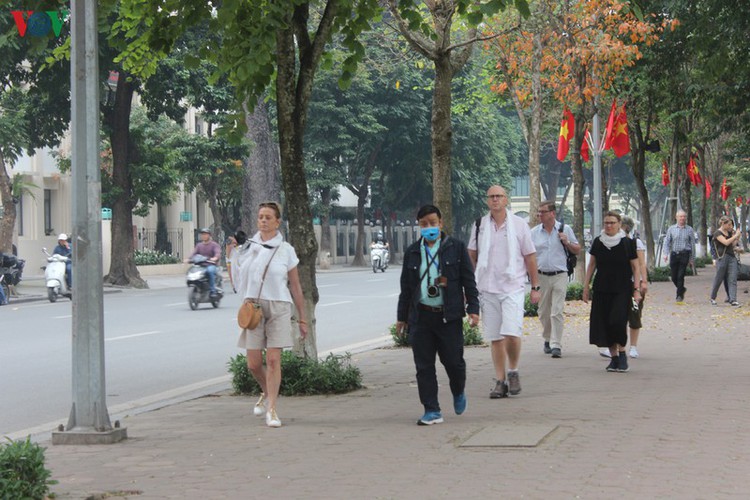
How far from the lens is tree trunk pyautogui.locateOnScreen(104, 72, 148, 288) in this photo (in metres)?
36.8

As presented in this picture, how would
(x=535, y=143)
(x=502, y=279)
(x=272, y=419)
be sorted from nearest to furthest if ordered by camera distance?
1. (x=272, y=419)
2. (x=502, y=279)
3. (x=535, y=143)

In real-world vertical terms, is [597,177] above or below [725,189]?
below

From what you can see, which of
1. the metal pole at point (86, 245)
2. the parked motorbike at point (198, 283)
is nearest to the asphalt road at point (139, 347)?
the parked motorbike at point (198, 283)

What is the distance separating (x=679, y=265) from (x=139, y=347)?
12467 millimetres

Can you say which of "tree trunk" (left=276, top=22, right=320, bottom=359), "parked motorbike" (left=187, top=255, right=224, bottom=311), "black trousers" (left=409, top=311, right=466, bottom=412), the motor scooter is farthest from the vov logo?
the motor scooter

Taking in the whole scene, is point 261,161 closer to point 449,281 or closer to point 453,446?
point 449,281

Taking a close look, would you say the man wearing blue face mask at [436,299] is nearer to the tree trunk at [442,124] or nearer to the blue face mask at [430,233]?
the blue face mask at [430,233]

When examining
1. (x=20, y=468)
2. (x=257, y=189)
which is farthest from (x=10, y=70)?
(x=20, y=468)

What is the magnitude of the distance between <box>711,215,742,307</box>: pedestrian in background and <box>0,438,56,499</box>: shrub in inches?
712

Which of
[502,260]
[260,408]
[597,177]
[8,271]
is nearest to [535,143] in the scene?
[597,177]

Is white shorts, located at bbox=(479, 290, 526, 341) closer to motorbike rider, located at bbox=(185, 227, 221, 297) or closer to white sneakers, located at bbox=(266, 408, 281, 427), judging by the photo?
white sneakers, located at bbox=(266, 408, 281, 427)

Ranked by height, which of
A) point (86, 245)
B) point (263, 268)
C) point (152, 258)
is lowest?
point (152, 258)

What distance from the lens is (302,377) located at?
11062 mm

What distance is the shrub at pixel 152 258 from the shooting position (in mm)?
48969
